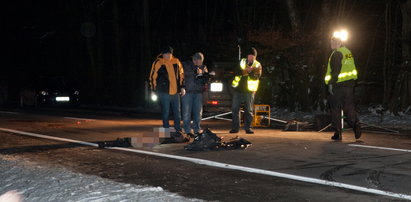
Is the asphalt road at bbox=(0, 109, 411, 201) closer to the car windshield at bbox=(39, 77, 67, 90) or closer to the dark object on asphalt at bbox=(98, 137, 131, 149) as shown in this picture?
the dark object on asphalt at bbox=(98, 137, 131, 149)

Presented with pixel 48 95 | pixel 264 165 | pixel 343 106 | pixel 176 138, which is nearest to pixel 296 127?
pixel 343 106

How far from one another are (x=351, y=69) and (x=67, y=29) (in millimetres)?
28445

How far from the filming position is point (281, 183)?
6.46 meters

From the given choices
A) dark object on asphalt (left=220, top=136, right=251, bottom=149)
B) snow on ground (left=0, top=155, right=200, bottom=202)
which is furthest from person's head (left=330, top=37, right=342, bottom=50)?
snow on ground (left=0, top=155, right=200, bottom=202)

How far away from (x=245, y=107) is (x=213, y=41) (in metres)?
14.8

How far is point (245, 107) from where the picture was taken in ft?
40.5

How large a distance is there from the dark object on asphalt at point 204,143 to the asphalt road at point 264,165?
0.21 metres

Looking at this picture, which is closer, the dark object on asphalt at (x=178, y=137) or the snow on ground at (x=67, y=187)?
the snow on ground at (x=67, y=187)

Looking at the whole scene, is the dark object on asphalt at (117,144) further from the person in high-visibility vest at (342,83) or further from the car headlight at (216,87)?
the car headlight at (216,87)

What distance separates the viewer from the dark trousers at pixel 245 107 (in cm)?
1222

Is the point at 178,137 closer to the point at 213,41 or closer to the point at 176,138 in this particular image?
the point at 176,138

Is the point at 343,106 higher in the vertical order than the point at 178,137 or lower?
higher

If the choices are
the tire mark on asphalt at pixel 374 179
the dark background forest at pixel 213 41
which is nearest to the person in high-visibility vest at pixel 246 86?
the tire mark on asphalt at pixel 374 179

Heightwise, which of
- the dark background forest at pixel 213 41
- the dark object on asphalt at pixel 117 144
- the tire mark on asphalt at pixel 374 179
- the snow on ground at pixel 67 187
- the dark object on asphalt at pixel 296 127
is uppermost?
the dark background forest at pixel 213 41
